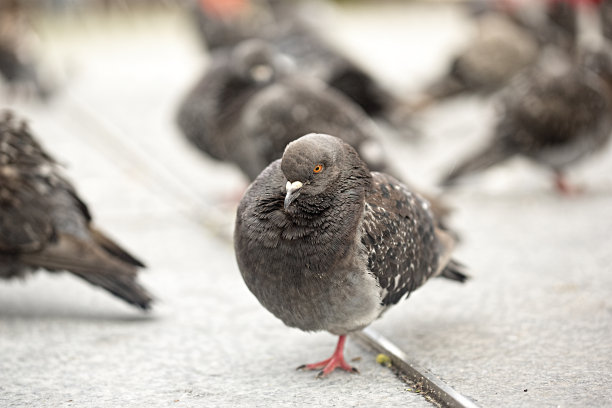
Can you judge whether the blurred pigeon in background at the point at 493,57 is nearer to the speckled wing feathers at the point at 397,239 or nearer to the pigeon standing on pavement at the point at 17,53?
the pigeon standing on pavement at the point at 17,53

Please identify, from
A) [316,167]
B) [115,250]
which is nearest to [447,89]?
[115,250]

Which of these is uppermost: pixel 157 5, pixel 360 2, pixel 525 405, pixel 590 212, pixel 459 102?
pixel 360 2

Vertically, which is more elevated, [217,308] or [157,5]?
[157,5]

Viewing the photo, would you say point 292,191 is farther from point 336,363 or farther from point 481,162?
point 481,162

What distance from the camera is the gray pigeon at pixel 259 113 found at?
16.9 feet

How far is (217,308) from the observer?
4480 mm

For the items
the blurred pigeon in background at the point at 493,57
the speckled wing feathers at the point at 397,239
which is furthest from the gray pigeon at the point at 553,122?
the speckled wing feathers at the point at 397,239

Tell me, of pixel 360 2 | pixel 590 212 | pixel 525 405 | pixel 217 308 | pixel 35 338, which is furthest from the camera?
pixel 360 2

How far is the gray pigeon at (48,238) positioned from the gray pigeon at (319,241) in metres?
1.01

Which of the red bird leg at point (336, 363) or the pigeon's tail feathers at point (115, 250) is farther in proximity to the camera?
the pigeon's tail feathers at point (115, 250)

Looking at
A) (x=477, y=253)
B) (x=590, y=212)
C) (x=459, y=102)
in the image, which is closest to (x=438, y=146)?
(x=459, y=102)

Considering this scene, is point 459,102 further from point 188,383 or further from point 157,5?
point 157,5

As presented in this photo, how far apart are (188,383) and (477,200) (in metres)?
3.31

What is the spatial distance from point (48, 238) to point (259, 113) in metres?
1.56
